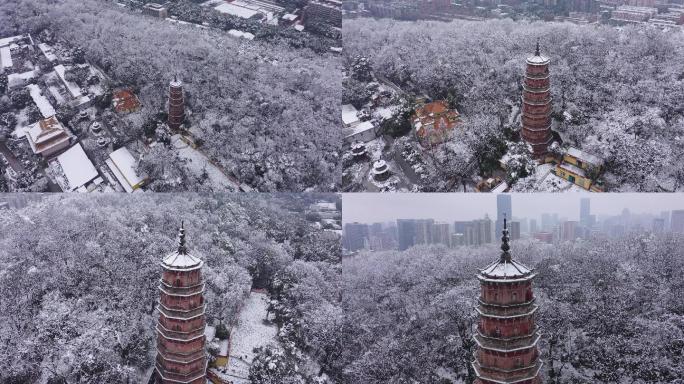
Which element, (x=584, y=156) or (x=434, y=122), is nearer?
(x=584, y=156)

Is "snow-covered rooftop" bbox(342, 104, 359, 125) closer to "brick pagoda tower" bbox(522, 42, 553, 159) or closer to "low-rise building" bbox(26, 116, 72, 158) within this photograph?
"brick pagoda tower" bbox(522, 42, 553, 159)

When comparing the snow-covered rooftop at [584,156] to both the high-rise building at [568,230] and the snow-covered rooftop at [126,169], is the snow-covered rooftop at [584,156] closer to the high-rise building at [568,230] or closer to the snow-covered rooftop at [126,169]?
the high-rise building at [568,230]

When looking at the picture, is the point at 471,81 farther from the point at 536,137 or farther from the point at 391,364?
the point at 391,364

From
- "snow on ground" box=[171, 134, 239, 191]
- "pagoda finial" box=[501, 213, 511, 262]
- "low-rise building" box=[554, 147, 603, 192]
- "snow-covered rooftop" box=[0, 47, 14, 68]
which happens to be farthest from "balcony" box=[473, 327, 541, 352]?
"snow-covered rooftop" box=[0, 47, 14, 68]

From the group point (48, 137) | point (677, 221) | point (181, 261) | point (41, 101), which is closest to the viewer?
point (181, 261)

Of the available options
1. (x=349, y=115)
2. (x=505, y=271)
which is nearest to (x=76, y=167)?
(x=349, y=115)

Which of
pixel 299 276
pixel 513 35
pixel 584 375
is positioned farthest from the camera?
pixel 299 276

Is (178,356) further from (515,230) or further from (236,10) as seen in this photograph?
(236,10)

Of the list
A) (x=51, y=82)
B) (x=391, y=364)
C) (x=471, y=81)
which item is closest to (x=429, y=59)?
(x=471, y=81)
